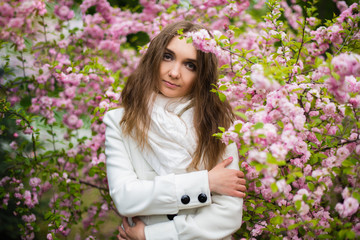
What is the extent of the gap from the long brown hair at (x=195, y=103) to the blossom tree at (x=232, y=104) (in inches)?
4.8

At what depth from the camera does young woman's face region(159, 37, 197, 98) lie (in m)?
1.59

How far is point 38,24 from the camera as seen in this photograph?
9.38 feet

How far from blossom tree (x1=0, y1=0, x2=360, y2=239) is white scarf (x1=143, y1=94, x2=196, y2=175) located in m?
0.25

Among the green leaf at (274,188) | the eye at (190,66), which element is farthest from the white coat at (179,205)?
the eye at (190,66)

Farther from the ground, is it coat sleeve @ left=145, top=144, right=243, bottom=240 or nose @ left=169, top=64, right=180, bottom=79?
nose @ left=169, top=64, right=180, bottom=79

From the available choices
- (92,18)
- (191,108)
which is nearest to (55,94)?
(92,18)

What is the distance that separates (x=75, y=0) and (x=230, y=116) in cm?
230

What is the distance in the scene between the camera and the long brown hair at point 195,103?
1.56 metres

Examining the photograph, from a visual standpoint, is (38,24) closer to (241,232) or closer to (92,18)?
(92,18)

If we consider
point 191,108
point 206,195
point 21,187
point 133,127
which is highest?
point 191,108

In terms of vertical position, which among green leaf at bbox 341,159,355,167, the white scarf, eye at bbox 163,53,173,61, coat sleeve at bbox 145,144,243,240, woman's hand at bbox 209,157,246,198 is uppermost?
eye at bbox 163,53,173,61

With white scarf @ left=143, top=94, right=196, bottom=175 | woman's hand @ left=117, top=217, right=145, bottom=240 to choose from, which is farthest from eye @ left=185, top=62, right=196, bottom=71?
woman's hand @ left=117, top=217, right=145, bottom=240

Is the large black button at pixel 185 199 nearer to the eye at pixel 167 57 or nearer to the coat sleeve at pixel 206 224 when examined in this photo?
the coat sleeve at pixel 206 224

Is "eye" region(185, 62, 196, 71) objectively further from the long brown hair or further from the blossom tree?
the blossom tree
